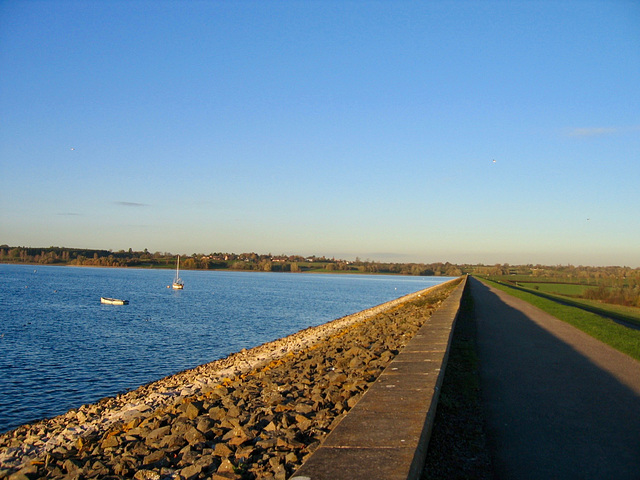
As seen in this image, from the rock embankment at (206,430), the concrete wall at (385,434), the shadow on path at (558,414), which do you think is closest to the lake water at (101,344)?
the rock embankment at (206,430)

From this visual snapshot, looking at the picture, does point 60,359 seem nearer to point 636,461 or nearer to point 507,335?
point 507,335

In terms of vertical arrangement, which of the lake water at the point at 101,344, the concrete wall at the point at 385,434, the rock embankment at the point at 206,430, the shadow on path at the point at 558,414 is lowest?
the lake water at the point at 101,344

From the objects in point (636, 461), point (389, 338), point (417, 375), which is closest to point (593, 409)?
point (636, 461)

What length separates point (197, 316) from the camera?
35.0 meters

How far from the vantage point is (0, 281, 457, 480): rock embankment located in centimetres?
Answer: 509

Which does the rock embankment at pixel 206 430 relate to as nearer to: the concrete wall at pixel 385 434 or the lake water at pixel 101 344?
→ the concrete wall at pixel 385 434

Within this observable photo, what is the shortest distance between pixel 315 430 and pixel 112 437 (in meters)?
3.29

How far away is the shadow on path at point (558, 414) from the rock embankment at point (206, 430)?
202 centimetres

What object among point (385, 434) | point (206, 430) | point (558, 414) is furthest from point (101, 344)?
point (385, 434)

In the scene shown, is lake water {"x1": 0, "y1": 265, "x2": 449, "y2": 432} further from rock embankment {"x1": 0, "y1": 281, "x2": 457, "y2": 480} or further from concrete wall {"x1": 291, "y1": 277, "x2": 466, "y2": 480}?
concrete wall {"x1": 291, "y1": 277, "x2": 466, "y2": 480}

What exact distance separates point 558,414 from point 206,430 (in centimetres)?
480

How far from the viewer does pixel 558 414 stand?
6.78 m

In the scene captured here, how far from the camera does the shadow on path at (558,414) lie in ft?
16.5

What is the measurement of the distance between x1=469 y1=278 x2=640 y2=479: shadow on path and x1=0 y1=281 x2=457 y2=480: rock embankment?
2.02 metres
